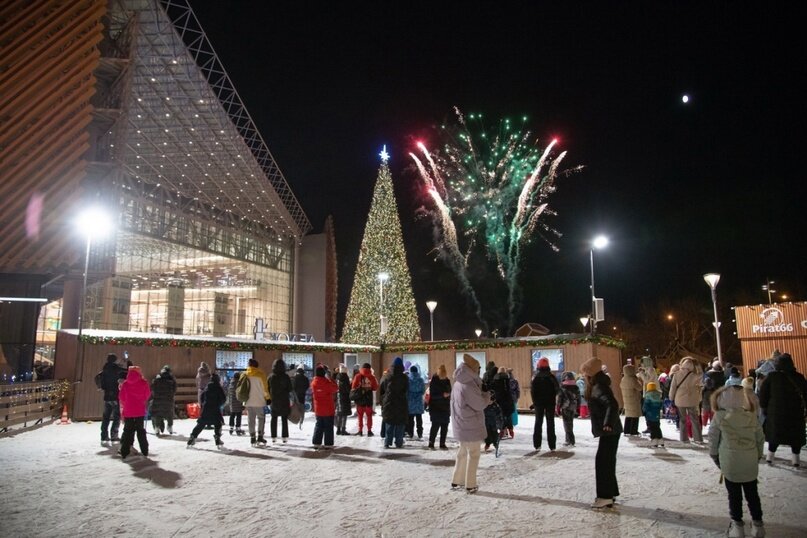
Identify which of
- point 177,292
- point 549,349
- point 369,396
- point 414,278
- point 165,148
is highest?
point 165,148

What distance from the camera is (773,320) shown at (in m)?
24.0

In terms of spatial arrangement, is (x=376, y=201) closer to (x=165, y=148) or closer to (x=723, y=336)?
(x=165, y=148)

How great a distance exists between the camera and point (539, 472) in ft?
24.9

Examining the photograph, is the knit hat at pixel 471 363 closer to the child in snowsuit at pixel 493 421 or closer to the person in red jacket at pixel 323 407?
the child in snowsuit at pixel 493 421

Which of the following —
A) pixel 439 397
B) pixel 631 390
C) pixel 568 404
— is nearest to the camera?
pixel 439 397

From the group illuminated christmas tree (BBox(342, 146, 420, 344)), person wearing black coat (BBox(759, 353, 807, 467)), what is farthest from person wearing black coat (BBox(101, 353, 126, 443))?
illuminated christmas tree (BBox(342, 146, 420, 344))

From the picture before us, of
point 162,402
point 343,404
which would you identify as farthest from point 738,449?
point 162,402

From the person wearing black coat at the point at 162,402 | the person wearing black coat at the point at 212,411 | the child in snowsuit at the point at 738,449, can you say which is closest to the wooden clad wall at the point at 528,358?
the person wearing black coat at the point at 162,402

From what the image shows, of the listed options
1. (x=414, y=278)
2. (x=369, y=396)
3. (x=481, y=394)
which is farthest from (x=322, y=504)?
(x=414, y=278)

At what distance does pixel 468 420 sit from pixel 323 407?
421cm

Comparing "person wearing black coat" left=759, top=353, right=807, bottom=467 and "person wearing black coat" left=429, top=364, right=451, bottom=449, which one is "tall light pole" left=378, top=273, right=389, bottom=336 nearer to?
"person wearing black coat" left=429, top=364, right=451, bottom=449

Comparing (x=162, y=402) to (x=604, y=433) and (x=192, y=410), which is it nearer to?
(x=192, y=410)

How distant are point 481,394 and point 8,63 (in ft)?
62.4

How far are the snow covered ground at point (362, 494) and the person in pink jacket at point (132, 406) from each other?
36cm
